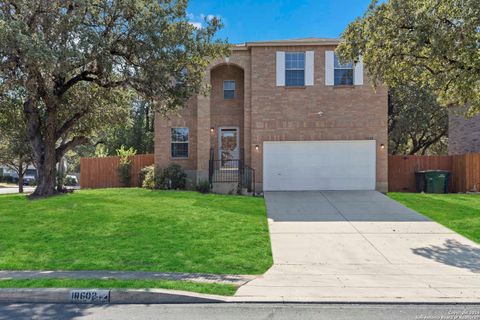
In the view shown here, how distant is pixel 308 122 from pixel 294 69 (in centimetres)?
249

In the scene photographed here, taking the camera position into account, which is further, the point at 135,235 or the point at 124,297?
the point at 135,235

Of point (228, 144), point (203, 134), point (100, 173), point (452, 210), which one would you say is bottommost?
point (452, 210)

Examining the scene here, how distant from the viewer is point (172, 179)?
52.7 ft

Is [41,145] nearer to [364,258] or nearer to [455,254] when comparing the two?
[364,258]

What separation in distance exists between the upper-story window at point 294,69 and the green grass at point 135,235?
6.54 metres

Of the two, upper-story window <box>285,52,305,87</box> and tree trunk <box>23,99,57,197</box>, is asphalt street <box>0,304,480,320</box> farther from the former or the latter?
upper-story window <box>285,52,305,87</box>

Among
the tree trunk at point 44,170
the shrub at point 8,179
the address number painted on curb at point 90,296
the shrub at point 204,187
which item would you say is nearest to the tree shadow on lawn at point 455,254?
the address number painted on curb at point 90,296

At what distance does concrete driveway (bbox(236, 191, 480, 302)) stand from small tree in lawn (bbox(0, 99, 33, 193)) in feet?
38.4

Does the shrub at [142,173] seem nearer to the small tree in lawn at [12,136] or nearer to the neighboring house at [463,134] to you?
the small tree in lawn at [12,136]

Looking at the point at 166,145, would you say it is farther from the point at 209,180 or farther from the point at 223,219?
the point at 223,219

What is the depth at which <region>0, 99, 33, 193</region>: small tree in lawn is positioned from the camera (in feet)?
47.9

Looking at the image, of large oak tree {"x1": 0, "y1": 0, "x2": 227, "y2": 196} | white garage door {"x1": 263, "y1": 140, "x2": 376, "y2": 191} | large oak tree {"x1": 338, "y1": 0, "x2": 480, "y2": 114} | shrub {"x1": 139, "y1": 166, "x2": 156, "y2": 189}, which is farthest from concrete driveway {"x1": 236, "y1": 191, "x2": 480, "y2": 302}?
shrub {"x1": 139, "y1": 166, "x2": 156, "y2": 189}

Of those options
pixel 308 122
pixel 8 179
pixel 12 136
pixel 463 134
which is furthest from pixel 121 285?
pixel 8 179

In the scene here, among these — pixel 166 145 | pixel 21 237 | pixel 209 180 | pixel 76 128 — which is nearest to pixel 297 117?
pixel 209 180
